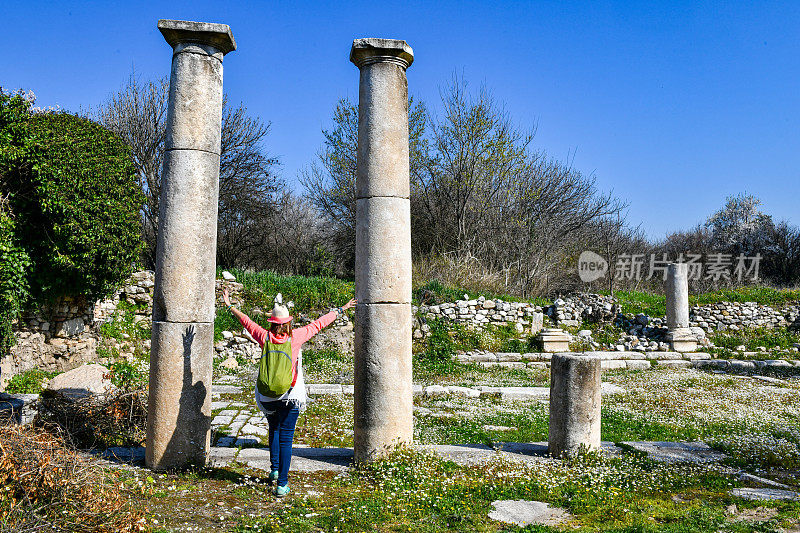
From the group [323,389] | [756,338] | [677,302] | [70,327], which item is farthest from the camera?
[756,338]

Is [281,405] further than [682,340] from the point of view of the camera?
No

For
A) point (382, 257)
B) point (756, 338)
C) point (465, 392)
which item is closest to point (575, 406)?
point (382, 257)

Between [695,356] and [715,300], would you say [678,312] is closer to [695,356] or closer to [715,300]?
[695,356]

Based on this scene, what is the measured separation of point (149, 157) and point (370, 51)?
18413mm

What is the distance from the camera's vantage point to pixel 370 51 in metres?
5.99

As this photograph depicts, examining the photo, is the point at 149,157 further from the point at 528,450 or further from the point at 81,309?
the point at 528,450

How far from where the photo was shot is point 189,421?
558cm

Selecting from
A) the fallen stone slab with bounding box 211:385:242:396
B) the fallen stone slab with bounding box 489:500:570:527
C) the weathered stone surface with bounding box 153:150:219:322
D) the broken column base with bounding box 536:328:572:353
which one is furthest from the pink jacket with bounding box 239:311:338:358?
the broken column base with bounding box 536:328:572:353

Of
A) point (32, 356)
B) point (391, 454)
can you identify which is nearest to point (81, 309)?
point (32, 356)

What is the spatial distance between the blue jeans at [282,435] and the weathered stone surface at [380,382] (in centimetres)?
85

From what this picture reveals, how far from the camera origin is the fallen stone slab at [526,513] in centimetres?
460

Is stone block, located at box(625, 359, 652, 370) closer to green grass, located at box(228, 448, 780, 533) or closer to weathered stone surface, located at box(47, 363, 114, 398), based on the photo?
green grass, located at box(228, 448, 780, 533)

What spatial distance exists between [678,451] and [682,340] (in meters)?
12.5

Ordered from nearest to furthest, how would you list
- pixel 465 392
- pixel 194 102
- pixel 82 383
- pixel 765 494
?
1. pixel 765 494
2. pixel 194 102
3. pixel 82 383
4. pixel 465 392
